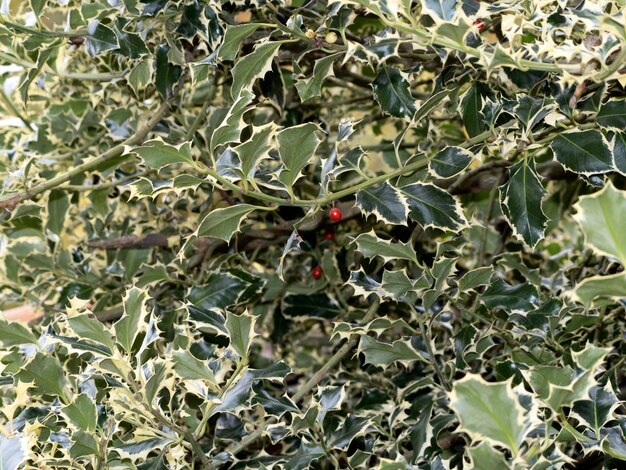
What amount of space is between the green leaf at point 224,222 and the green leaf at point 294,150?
0.15 ft

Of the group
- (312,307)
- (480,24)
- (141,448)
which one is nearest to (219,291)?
(312,307)

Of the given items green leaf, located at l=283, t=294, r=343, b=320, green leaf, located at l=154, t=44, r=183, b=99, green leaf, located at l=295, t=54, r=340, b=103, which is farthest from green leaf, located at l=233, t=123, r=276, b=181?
green leaf, located at l=283, t=294, r=343, b=320

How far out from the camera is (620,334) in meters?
0.68

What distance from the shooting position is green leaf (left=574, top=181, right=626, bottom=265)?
35cm

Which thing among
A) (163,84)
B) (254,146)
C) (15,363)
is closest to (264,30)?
(163,84)

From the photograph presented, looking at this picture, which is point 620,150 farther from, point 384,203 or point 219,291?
point 219,291

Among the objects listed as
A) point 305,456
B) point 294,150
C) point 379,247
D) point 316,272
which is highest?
point 294,150

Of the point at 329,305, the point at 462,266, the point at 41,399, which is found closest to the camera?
the point at 41,399

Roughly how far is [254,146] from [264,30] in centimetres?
24

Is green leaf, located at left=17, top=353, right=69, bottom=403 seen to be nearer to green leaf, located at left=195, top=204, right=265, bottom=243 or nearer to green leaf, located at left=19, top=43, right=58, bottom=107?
green leaf, located at left=195, top=204, right=265, bottom=243

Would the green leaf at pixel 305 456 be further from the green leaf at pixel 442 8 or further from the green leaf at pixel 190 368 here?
the green leaf at pixel 442 8

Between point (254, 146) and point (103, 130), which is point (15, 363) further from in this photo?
point (103, 130)

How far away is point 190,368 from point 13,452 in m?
0.13

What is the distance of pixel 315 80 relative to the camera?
604 mm
